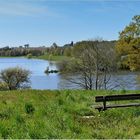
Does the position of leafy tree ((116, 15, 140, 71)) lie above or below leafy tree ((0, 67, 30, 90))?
above

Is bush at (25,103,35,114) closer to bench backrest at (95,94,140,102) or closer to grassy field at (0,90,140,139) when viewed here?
grassy field at (0,90,140,139)

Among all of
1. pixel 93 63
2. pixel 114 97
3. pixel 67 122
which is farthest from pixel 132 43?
pixel 67 122

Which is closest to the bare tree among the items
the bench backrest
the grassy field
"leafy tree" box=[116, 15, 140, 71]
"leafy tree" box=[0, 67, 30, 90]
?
"leafy tree" box=[0, 67, 30, 90]

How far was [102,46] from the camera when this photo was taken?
53.4 metres

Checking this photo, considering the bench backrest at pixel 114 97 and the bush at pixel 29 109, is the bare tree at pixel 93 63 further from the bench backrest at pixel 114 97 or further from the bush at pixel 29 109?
the bush at pixel 29 109

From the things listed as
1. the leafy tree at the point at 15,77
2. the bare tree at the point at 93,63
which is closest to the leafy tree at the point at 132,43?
the bare tree at the point at 93,63

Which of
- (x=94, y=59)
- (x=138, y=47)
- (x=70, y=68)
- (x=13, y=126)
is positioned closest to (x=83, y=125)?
(x=13, y=126)

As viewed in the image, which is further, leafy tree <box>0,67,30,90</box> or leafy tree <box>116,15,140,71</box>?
leafy tree <box>0,67,30,90</box>

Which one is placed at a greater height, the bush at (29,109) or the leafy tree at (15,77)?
the bush at (29,109)

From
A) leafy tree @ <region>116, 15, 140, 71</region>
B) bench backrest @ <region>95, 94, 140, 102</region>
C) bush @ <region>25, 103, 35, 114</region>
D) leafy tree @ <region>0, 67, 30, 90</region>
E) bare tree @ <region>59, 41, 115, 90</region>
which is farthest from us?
leafy tree @ <region>0, 67, 30, 90</region>

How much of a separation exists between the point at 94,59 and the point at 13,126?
43870mm

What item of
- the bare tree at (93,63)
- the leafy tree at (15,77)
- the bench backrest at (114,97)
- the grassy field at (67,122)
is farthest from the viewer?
the leafy tree at (15,77)

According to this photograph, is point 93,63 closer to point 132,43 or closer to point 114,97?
point 132,43

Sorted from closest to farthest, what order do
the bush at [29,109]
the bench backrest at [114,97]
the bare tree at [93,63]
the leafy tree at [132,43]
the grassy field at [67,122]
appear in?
the grassy field at [67,122] → the bush at [29,109] → the bench backrest at [114,97] → the leafy tree at [132,43] → the bare tree at [93,63]
